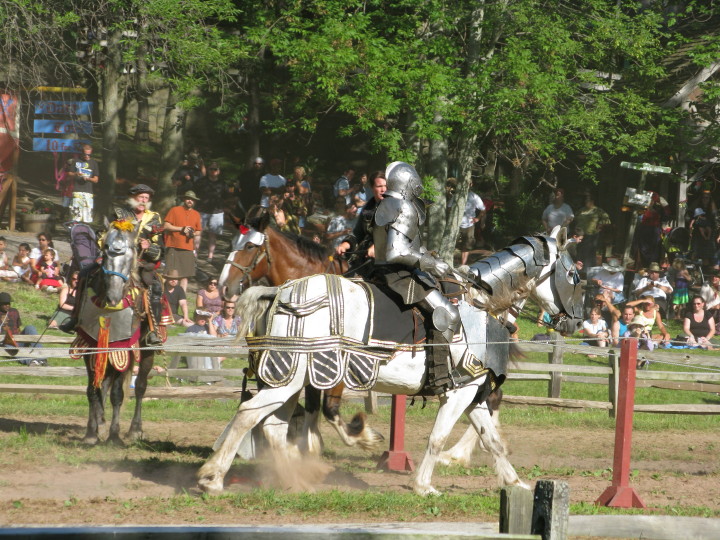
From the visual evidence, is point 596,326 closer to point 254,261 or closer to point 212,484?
point 254,261

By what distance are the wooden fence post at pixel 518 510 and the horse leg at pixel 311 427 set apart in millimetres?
4447

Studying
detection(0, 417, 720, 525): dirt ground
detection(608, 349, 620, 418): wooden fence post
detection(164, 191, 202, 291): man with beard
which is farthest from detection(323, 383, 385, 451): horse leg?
detection(164, 191, 202, 291): man with beard

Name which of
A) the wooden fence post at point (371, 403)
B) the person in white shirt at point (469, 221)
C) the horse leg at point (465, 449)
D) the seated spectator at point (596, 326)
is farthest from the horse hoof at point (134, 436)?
the person in white shirt at point (469, 221)

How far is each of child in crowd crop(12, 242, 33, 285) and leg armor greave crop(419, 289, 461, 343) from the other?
11.6 meters

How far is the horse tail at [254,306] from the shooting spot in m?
8.23

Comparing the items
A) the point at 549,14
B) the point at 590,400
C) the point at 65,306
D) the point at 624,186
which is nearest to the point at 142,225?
the point at 65,306

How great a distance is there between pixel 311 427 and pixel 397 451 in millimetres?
1044

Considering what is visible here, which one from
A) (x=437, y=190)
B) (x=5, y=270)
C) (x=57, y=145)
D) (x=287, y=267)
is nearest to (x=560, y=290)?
(x=287, y=267)

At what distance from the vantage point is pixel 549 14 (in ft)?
61.6

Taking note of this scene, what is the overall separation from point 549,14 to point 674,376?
7634 mm

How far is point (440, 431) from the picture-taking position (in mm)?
8461

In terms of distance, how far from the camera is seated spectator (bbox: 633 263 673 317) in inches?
797

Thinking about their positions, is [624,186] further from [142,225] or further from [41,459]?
[41,459]

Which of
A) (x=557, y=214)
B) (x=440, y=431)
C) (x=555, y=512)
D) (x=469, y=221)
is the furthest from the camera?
(x=469, y=221)
